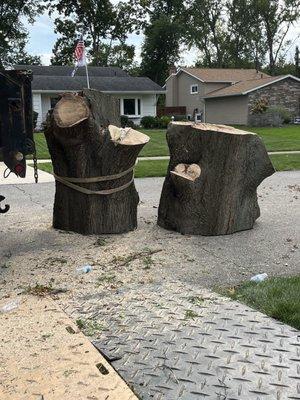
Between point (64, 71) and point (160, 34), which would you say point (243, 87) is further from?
point (160, 34)

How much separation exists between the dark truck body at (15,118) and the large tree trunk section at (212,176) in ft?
5.70

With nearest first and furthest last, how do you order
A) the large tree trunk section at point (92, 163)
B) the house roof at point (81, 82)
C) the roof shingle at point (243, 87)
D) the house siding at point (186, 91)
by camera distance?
1. the large tree trunk section at point (92, 163)
2. the house roof at point (81, 82)
3. the roof shingle at point (243, 87)
4. the house siding at point (186, 91)

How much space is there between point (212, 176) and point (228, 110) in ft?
114

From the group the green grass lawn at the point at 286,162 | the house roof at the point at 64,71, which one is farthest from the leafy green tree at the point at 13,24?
the green grass lawn at the point at 286,162

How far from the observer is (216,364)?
306cm

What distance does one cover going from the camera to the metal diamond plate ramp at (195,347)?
283 centimetres

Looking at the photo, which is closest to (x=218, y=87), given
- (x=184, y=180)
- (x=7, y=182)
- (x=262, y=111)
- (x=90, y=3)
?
(x=262, y=111)

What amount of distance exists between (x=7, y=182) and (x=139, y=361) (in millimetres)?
9003

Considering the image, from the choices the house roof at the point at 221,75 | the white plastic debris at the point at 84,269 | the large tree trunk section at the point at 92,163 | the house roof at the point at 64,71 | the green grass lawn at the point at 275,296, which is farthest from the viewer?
the house roof at the point at 221,75

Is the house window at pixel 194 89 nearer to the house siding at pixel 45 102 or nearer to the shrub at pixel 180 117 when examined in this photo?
the shrub at pixel 180 117

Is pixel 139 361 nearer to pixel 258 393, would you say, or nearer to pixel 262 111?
pixel 258 393

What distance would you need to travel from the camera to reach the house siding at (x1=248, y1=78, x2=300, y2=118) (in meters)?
38.2

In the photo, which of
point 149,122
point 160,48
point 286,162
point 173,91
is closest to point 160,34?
point 160,48

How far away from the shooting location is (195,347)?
3281 millimetres
